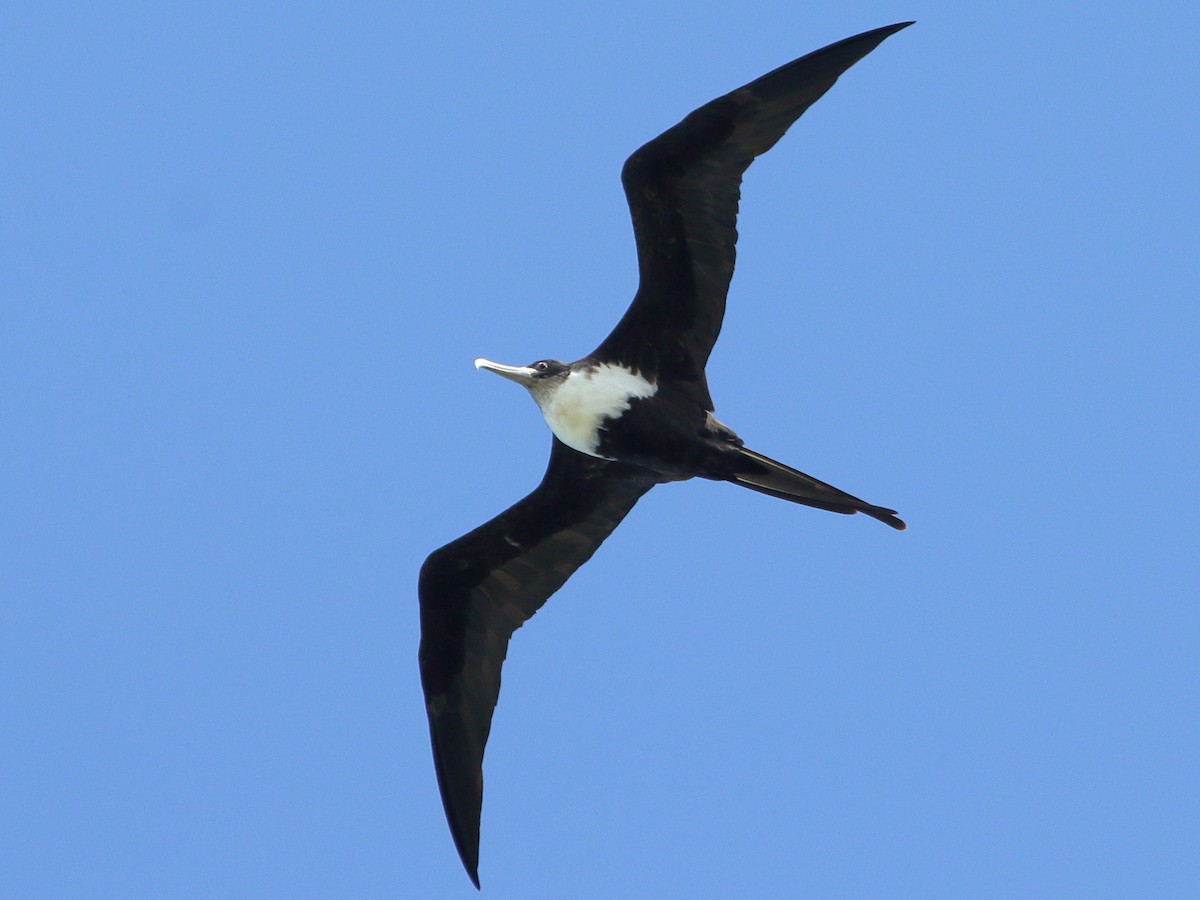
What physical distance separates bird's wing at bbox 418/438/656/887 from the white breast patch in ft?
1.16

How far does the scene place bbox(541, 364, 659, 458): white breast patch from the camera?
7738mm

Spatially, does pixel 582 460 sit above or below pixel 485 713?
above

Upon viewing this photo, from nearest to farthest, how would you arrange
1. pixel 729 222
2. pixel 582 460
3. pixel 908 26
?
pixel 908 26 → pixel 729 222 → pixel 582 460

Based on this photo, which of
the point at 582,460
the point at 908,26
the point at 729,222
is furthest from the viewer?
the point at 582,460

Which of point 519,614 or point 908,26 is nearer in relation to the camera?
point 908,26

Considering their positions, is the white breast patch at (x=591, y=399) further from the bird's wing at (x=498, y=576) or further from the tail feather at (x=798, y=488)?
the tail feather at (x=798, y=488)

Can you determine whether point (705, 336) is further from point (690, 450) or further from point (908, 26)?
point (908, 26)

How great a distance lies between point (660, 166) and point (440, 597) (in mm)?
2214

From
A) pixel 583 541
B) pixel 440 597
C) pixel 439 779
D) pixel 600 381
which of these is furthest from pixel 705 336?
pixel 439 779

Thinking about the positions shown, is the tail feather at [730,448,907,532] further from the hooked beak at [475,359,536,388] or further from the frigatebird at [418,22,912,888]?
the hooked beak at [475,359,536,388]

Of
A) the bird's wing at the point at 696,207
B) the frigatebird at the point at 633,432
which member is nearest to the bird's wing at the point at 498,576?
the frigatebird at the point at 633,432

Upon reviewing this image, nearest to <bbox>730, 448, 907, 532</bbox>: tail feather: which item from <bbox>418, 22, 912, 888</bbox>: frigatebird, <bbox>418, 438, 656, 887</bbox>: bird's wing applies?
<bbox>418, 22, 912, 888</bbox>: frigatebird

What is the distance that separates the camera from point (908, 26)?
702cm

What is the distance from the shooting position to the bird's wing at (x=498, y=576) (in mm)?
8156
